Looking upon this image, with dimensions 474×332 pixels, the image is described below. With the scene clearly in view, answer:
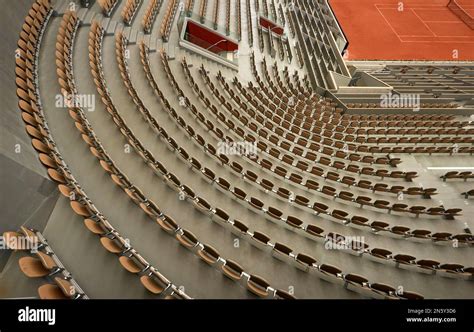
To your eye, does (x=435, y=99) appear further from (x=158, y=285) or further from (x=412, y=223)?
(x=158, y=285)

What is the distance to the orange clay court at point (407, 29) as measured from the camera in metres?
9.62

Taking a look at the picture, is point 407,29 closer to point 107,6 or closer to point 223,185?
point 107,6

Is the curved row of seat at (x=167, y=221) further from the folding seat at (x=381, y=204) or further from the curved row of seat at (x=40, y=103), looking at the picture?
the folding seat at (x=381, y=204)

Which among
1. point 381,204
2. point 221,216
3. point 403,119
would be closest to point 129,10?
point 221,216

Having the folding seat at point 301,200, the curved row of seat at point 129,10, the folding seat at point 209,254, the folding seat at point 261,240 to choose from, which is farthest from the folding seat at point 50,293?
the curved row of seat at point 129,10

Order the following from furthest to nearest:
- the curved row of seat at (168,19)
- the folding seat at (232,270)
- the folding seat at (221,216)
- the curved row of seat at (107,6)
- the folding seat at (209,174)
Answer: the curved row of seat at (168,19)
the curved row of seat at (107,6)
the folding seat at (209,174)
the folding seat at (221,216)
the folding seat at (232,270)

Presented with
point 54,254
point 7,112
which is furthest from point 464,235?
point 7,112

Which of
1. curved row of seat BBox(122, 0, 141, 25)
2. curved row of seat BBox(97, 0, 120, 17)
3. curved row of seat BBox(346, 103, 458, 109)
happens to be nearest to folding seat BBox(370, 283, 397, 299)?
curved row of seat BBox(346, 103, 458, 109)

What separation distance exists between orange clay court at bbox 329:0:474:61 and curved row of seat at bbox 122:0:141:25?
7.00 m

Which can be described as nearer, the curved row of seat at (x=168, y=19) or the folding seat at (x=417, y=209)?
the folding seat at (x=417, y=209)

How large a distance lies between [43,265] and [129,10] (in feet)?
19.4

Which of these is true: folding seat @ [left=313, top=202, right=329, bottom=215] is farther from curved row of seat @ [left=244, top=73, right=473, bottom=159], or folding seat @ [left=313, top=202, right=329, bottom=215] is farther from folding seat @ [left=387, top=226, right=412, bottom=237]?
curved row of seat @ [left=244, top=73, right=473, bottom=159]

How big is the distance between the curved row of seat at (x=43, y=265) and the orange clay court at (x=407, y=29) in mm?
10025

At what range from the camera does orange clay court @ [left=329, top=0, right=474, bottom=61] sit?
9625 mm
